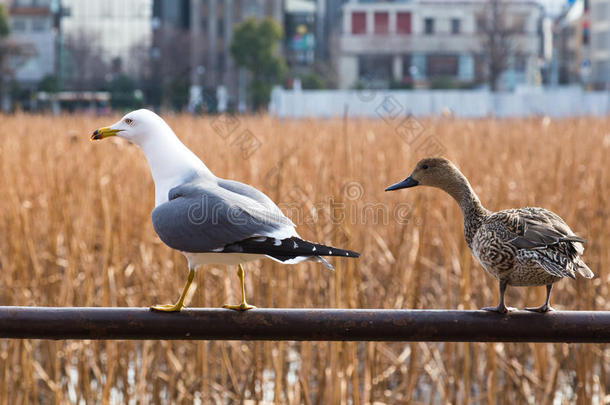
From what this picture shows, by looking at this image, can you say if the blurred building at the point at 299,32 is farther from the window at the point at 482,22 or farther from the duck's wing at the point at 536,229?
the duck's wing at the point at 536,229

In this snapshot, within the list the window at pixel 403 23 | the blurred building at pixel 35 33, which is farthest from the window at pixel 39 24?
the window at pixel 403 23

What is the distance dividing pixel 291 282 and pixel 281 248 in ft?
6.66

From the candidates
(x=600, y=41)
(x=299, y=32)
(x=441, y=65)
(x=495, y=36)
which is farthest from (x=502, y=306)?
(x=600, y=41)

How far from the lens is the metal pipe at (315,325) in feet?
2.29

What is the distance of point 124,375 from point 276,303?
554 mm

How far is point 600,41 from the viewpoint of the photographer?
49.3 m

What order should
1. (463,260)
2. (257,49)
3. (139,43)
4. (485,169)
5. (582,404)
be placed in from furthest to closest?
(139,43), (257,49), (485,169), (582,404), (463,260)

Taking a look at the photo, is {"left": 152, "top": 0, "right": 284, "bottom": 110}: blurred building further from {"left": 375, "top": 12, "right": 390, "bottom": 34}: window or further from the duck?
the duck

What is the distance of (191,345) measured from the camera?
104 inches

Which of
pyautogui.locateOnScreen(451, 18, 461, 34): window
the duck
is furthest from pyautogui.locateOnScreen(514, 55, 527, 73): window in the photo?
the duck

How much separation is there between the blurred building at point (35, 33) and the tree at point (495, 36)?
18.5 m

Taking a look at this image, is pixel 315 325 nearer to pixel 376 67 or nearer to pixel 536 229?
pixel 536 229

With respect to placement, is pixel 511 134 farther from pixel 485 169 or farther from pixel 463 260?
pixel 463 260

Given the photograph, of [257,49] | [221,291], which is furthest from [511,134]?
[257,49]
